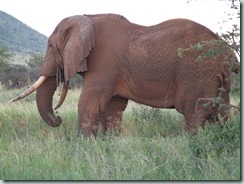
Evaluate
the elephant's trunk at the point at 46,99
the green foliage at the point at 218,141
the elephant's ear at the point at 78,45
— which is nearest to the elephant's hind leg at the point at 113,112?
the elephant's trunk at the point at 46,99

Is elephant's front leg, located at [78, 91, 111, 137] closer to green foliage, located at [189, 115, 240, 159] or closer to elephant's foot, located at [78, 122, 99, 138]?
elephant's foot, located at [78, 122, 99, 138]

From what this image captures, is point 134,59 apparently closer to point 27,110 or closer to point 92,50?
point 92,50

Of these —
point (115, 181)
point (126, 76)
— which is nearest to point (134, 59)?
point (126, 76)

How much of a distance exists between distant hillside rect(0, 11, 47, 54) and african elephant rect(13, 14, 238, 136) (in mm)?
35404

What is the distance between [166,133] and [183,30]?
1.43 meters

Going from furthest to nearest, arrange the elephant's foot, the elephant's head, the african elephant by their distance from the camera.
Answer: the elephant's head
the elephant's foot
the african elephant

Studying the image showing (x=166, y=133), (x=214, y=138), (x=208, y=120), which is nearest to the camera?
(x=214, y=138)

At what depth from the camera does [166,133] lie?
6.67 m

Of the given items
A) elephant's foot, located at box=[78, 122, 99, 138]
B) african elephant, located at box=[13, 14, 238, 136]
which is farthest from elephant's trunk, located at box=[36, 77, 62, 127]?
elephant's foot, located at box=[78, 122, 99, 138]

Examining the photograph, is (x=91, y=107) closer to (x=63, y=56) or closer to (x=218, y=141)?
(x=63, y=56)

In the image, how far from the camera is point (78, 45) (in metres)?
6.54

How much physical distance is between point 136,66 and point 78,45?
0.83 metres

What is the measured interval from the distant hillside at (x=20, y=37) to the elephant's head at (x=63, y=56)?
114 feet

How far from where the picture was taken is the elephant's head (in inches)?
256
